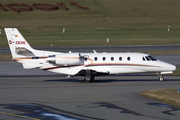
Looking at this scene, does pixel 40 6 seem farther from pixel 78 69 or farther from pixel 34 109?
pixel 34 109

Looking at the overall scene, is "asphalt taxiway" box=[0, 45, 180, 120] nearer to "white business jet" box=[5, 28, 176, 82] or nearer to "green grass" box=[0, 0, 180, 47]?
"white business jet" box=[5, 28, 176, 82]

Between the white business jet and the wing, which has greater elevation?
the white business jet

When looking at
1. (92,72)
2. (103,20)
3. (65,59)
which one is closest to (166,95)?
(92,72)

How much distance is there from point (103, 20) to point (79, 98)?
269ft

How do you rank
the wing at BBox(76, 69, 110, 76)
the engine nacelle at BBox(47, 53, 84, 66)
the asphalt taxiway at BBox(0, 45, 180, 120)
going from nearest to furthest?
the asphalt taxiway at BBox(0, 45, 180, 120)
the wing at BBox(76, 69, 110, 76)
the engine nacelle at BBox(47, 53, 84, 66)

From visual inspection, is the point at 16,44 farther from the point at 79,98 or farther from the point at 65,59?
the point at 79,98

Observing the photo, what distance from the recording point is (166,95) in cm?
2345

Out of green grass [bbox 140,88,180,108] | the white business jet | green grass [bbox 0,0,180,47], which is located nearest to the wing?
the white business jet

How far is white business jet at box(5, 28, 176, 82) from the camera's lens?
30.8 meters

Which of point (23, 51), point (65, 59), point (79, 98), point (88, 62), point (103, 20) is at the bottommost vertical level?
point (79, 98)

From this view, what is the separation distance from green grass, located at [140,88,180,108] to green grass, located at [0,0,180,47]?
5544 cm

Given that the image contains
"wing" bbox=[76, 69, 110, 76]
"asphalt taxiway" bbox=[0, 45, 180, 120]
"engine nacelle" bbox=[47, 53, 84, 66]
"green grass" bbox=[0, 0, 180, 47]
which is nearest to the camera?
"asphalt taxiway" bbox=[0, 45, 180, 120]

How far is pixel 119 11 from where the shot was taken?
364ft

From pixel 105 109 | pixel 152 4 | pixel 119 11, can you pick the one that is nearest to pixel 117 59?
pixel 105 109
